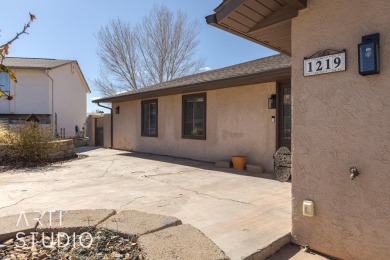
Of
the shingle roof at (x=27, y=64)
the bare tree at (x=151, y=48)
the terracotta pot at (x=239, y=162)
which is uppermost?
the bare tree at (x=151, y=48)

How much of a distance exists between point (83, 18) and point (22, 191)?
35.5 feet

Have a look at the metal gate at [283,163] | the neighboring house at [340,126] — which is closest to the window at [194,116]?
the metal gate at [283,163]

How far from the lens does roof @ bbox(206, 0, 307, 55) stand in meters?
2.89

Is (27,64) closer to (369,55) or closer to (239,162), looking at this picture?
(239,162)

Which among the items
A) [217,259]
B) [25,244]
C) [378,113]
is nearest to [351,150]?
[378,113]

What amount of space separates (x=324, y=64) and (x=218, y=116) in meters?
5.91

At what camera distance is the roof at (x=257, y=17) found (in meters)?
2.89

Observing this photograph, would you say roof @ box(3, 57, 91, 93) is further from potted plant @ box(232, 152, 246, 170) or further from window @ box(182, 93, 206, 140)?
potted plant @ box(232, 152, 246, 170)

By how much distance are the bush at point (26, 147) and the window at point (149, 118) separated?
13.2ft

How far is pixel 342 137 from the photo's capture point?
8.21 ft

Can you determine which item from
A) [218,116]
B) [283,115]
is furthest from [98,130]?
[283,115]

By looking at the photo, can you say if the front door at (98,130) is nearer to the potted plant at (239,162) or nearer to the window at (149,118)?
the window at (149,118)

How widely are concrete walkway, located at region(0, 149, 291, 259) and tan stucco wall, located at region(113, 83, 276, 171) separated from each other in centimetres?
105

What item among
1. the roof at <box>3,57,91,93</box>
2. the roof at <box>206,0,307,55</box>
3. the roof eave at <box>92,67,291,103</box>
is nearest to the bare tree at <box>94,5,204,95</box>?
the roof at <box>3,57,91,93</box>
